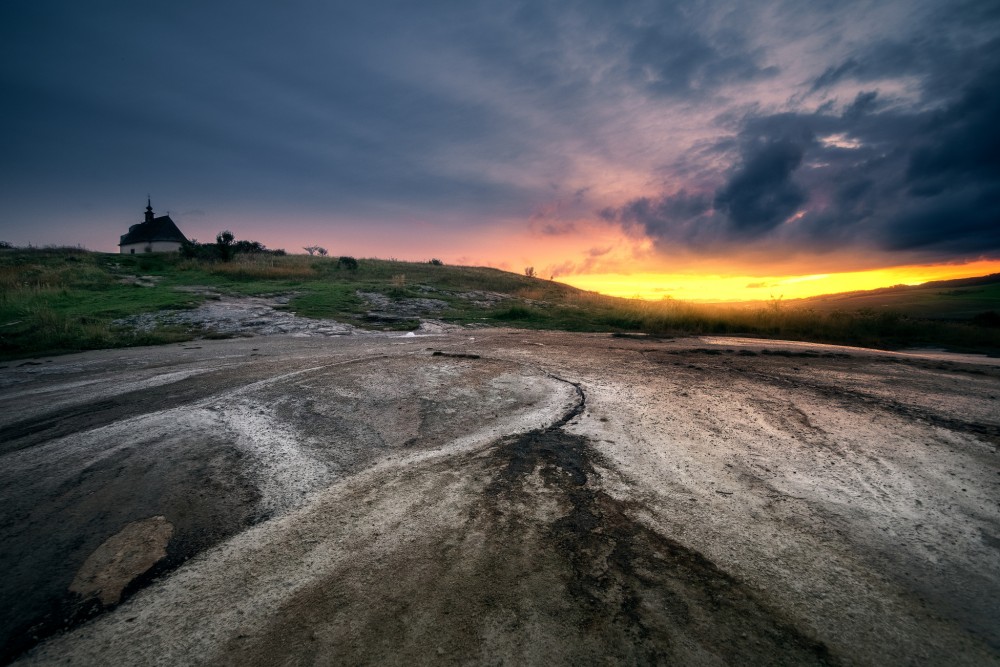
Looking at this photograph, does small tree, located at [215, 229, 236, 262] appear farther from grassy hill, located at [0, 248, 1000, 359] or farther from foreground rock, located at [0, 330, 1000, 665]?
foreground rock, located at [0, 330, 1000, 665]

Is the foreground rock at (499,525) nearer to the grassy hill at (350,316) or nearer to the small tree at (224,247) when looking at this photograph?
the grassy hill at (350,316)

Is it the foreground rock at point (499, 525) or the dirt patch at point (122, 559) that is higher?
the foreground rock at point (499, 525)

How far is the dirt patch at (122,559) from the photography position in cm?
182

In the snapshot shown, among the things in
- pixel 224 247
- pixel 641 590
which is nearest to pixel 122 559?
pixel 641 590

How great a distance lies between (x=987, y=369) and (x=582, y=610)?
25.9ft

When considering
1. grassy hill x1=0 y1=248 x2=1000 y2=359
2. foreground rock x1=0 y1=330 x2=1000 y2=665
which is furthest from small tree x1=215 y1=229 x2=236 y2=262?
foreground rock x1=0 y1=330 x2=1000 y2=665

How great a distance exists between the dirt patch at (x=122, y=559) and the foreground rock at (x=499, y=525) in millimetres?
13

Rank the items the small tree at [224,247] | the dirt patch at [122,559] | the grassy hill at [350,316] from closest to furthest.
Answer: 1. the dirt patch at [122,559]
2. the grassy hill at [350,316]
3. the small tree at [224,247]

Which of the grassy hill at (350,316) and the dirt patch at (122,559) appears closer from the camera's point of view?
the dirt patch at (122,559)

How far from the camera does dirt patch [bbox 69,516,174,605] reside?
182 cm

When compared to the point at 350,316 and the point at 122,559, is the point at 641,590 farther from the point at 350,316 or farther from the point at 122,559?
the point at 350,316

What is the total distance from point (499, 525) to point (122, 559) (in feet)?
6.10

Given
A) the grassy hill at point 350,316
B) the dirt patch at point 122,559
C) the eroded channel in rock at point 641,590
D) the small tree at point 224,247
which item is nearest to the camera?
the eroded channel in rock at point 641,590

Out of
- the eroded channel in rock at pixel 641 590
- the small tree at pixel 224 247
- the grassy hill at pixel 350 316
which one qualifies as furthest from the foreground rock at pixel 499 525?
the small tree at pixel 224 247
